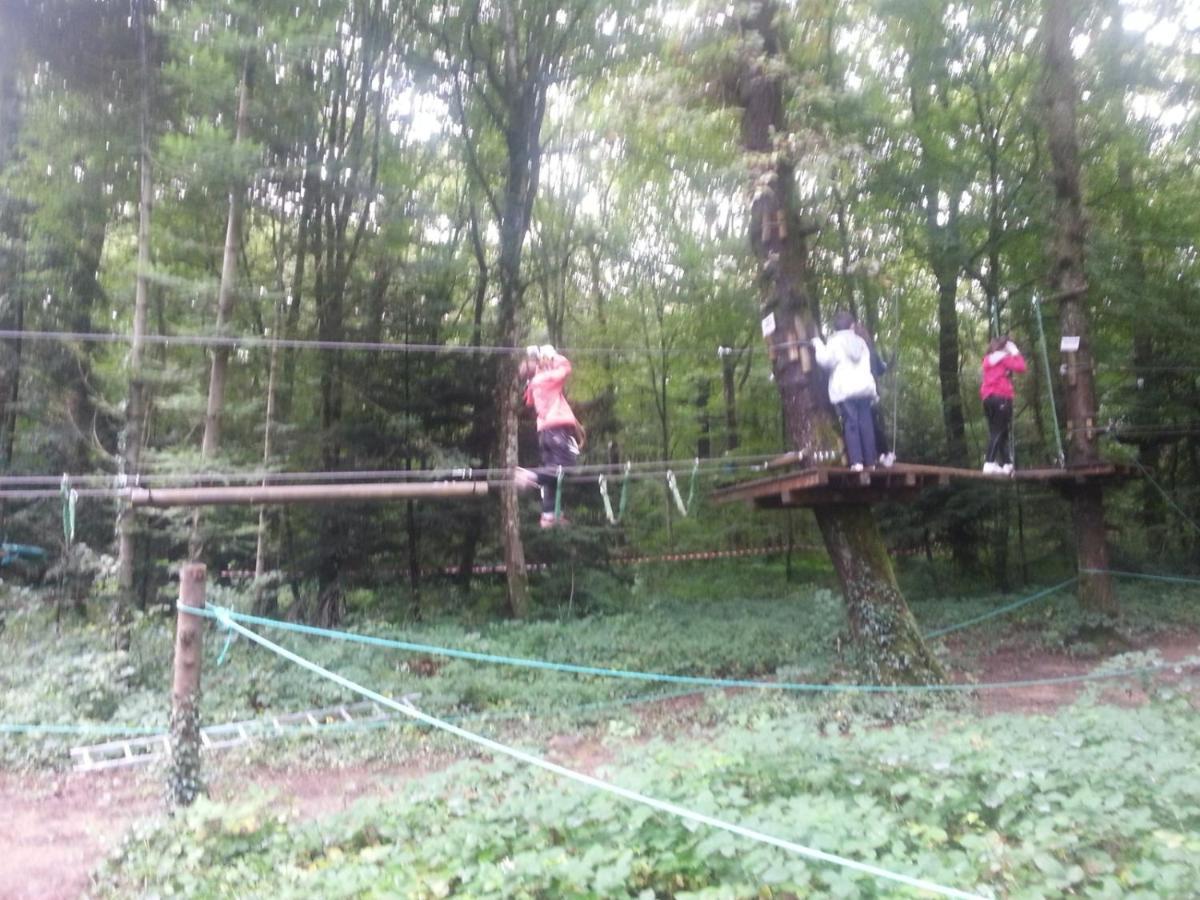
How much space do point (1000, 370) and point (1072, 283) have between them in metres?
2.52

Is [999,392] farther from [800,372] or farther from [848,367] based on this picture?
[848,367]

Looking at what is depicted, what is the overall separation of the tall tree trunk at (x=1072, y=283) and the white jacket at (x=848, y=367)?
4619 millimetres

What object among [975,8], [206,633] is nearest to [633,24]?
[975,8]

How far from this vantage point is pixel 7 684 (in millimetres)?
8570

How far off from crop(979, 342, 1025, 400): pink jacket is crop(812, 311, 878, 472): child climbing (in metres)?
2.54

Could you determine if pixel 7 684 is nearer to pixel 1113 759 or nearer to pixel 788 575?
pixel 1113 759

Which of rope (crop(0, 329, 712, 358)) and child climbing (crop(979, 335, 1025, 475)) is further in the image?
child climbing (crop(979, 335, 1025, 475))

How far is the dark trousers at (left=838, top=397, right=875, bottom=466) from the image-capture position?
7949 mm

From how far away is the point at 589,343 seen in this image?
18.6m

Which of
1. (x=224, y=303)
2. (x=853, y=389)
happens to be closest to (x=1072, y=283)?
(x=853, y=389)

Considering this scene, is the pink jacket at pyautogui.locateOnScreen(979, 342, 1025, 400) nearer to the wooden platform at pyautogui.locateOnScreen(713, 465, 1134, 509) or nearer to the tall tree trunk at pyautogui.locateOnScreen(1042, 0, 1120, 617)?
the wooden platform at pyautogui.locateOnScreen(713, 465, 1134, 509)

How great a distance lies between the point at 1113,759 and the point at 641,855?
274 centimetres

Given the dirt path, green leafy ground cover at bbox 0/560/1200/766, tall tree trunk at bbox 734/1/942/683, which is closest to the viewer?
the dirt path

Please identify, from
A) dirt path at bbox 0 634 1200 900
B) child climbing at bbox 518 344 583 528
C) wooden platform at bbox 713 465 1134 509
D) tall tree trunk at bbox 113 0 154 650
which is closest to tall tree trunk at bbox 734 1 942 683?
wooden platform at bbox 713 465 1134 509
